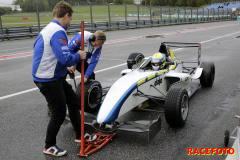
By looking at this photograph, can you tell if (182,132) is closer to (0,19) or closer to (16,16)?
(0,19)

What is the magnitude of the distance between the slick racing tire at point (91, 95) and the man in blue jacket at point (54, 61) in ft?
3.72

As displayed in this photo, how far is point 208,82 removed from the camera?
668 centimetres

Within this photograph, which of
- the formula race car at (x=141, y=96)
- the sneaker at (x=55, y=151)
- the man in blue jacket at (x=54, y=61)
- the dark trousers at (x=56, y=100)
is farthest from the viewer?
the formula race car at (x=141, y=96)

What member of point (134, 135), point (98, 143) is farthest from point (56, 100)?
point (134, 135)

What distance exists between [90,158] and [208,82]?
421 cm

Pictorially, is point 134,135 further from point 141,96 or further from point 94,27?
point 94,27

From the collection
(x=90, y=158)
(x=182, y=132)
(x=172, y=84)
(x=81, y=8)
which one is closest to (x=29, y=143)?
Answer: (x=90, y=158)

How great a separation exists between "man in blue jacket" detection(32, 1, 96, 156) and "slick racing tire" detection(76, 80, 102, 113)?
1133 millimetres

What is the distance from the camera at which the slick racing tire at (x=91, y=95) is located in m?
4.77

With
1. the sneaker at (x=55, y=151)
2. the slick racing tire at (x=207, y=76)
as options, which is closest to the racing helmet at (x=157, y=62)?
the slick racing tire at (x=207, y=76)

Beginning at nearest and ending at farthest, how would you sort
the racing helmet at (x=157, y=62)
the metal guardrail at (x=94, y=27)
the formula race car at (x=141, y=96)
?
the formula race car at (x=141, y=96) → the racing helmet at (x=157, y=62) → the metal guardrail at (x=94, y=27)

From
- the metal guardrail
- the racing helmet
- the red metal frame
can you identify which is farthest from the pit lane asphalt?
the metal guardrail

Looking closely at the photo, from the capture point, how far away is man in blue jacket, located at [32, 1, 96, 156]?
125 inches

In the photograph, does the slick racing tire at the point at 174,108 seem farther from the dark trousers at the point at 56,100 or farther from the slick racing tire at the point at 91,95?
the dark trousers at the point at 56,100
